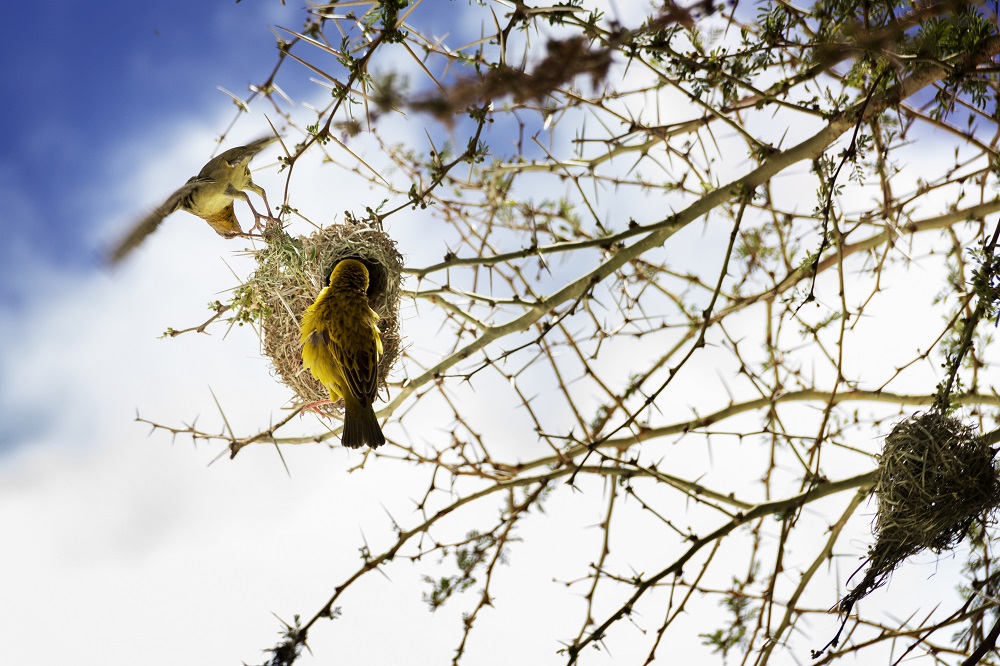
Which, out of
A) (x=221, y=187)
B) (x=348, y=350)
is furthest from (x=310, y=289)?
Answer: (x=221, y=187)

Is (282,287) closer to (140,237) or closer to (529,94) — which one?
(140,237)

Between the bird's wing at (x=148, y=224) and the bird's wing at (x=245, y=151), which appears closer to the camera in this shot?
the bird's wing at (x=148, y=224)

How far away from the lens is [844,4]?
1.92 meters

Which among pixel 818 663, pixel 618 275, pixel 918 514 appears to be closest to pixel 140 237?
pixel 618 275

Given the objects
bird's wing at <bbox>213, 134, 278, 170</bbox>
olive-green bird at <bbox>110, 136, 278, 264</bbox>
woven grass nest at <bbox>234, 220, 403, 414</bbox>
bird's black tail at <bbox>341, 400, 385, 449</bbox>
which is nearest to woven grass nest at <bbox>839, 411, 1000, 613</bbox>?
bird's black tail at <bbox>341, 400, 385, 449</bbox>

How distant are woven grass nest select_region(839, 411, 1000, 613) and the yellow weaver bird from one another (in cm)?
148

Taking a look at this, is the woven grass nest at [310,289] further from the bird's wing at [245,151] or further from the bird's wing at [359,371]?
the bird's wing at [245,151]

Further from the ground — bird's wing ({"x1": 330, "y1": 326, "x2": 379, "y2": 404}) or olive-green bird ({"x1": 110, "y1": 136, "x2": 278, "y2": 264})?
olive-green bird ({"x1": 110, "y1": 136, "x2": 278, "y2": 264})

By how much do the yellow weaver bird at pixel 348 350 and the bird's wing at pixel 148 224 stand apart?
Answer: 570mm

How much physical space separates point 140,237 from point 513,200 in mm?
1381

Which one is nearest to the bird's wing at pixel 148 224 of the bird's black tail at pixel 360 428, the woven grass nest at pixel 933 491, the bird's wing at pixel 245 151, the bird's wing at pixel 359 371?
the bird's wing at pixel 245 151

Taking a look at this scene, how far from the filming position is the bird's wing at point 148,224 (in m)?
2.58

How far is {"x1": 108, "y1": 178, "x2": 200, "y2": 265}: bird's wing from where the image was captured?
258cm

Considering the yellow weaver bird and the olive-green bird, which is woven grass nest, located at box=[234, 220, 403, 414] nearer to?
the yellow weaver bird
